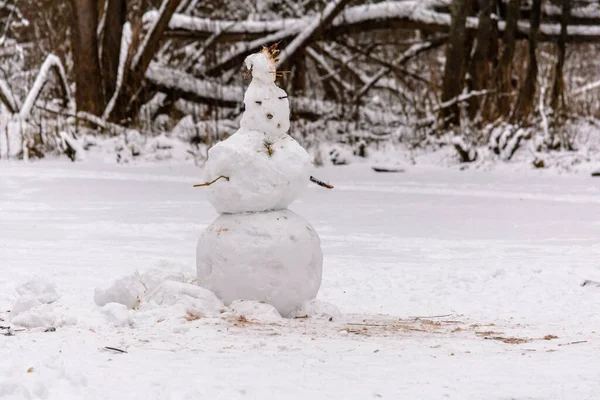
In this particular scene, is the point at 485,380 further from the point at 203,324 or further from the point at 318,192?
the point at 318,192

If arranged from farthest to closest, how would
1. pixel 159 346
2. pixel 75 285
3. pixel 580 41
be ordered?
pixel 580 41 → pixel 75 285 → pixel 159 346

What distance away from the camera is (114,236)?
24.1 feet

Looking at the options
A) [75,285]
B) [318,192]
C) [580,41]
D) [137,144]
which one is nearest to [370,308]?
[75,285]

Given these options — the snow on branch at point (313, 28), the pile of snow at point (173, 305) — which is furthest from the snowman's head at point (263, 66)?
the snow on branch at point (313, 28)

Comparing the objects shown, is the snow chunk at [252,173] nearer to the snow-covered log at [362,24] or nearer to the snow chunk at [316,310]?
the snow chunk at [316,310]

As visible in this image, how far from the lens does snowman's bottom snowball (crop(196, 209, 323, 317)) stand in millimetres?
4391

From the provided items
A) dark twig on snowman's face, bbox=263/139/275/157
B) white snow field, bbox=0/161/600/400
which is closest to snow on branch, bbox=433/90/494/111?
white snow field, bbox=0/161/600/400

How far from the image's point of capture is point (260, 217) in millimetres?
4480

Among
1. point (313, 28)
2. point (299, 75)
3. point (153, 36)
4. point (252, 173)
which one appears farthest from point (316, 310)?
point (299, 75)

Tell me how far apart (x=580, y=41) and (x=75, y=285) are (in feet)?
53.1

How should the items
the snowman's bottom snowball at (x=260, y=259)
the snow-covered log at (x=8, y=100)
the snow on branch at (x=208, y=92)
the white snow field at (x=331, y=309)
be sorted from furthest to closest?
the snow on branch at (x=208, y=92), the snow-covered log at (x=8, y=100), the snowman's bottom snowball at (x=260, y=259), the white snow field at (x=331, y=309)

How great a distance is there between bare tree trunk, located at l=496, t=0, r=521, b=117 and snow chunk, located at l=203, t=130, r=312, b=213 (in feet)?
38.3

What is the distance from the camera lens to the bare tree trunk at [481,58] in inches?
657

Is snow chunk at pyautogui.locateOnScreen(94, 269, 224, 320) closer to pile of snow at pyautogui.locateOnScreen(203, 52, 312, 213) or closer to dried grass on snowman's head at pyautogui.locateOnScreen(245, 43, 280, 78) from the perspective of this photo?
pile of snow at pyautogui.locateOnScreen(203, 52, 312, 213)
